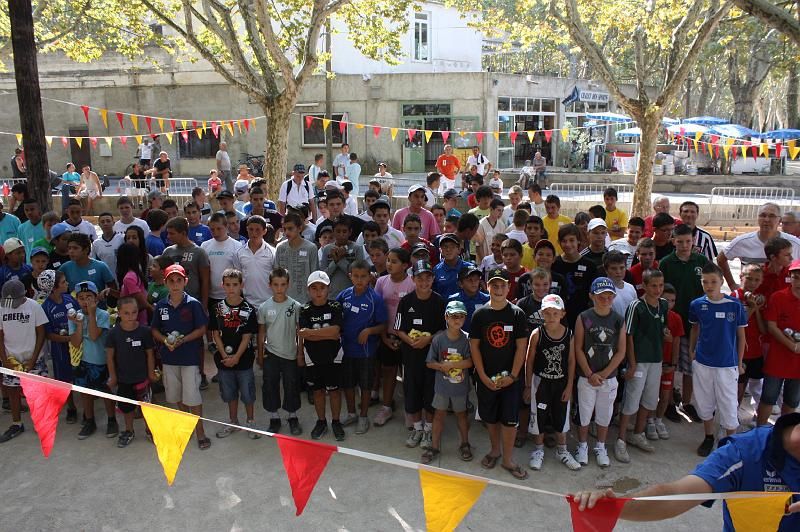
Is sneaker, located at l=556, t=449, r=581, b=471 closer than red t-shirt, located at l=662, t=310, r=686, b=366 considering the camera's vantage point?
Yes

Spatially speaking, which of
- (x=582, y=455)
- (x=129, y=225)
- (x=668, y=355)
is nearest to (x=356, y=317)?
(x=582, y=455)

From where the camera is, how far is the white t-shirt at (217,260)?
654 cm

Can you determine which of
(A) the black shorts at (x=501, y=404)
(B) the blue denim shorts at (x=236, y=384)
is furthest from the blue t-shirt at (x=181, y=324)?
(A) the black shorts at (x=501, y=404)

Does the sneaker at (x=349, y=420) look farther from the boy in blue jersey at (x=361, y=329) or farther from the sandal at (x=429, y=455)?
the sandal at (x=429, y=455)

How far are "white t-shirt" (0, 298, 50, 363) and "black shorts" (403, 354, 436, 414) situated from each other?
3.32 meters

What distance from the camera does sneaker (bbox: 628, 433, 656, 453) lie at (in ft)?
17.2

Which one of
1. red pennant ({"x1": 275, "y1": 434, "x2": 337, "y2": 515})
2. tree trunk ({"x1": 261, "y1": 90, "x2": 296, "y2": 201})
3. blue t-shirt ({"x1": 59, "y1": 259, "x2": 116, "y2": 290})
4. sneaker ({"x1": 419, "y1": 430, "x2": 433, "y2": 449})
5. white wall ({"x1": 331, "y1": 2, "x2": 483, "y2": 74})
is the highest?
white wall ({"x1": 331, "y1": 2, "x2": 483, "y2": 74})

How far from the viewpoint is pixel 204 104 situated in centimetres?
2717

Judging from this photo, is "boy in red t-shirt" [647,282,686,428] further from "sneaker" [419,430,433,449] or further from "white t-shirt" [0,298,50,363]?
"white t-shirt" [0,298,50,363]

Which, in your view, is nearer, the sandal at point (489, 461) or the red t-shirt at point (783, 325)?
the sandal at point (489, 461)

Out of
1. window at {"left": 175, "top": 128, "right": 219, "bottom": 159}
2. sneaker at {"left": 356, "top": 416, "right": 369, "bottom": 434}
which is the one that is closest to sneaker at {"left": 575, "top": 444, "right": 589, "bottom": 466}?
sneaker at {"left": 356, "top": 416, "right": 369, "bottom": 434}

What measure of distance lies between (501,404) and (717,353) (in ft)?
6.02

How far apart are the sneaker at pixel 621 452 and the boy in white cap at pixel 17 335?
16.9 ft

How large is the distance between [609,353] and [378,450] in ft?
6.82
